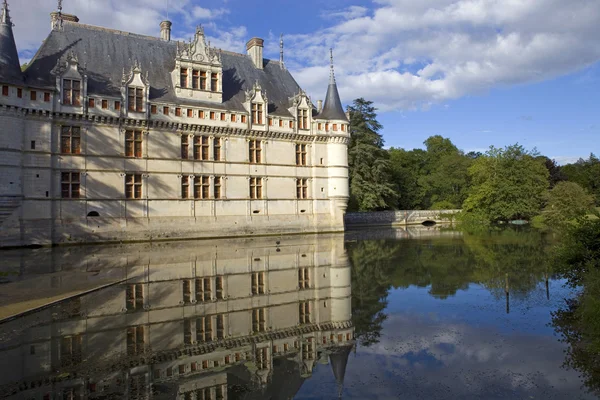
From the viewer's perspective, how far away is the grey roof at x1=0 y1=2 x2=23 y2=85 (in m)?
22.8

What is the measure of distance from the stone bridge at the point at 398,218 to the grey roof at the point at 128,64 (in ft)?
47.7

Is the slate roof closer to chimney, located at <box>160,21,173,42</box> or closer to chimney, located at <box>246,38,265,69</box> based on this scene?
chimney, located at <box>246,38,265,69</box>

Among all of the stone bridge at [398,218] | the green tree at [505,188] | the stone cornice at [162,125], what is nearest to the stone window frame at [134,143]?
the stone cornice at [162,125]

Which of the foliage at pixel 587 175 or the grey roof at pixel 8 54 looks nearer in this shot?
the grey roof at pixel 8 54

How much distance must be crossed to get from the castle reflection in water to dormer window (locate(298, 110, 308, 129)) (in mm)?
20816

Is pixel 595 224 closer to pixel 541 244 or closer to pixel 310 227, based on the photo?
pixel 541 244

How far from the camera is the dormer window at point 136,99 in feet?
86.5

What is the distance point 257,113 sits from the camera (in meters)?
30.9

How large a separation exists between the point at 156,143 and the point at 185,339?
71.6 ft

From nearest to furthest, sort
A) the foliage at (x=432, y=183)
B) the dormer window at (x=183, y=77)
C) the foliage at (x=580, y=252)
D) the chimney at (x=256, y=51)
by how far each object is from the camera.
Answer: the foliage at (x=580, y=252) → the dormer window at (x=183, y=77) → the chimney at (x=256, y=51) → the foliage at (x=432, y=183)

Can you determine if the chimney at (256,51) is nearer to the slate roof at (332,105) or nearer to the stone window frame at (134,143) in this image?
the slate roof at (332,105)

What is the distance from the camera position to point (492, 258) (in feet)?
56.3

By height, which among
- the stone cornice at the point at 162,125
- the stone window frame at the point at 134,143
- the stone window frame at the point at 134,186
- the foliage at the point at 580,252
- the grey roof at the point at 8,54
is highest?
the grey roof at the point at 8,54

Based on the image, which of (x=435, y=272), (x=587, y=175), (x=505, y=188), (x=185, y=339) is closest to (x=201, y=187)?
(x=435, y=272)
